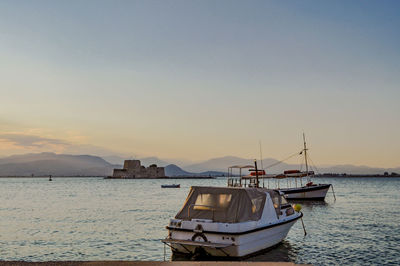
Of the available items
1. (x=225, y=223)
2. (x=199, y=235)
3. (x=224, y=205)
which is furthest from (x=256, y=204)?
(x=199, y=235)

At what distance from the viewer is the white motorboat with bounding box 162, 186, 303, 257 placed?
50.1 feet

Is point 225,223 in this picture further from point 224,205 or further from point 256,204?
point 256,204

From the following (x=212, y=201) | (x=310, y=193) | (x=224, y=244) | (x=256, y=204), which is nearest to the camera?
(x=224, y=244)

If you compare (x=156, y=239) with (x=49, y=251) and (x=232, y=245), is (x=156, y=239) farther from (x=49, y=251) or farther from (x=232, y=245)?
(x=232, y=245)

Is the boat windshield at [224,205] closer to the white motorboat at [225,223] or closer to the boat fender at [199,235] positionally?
the white motorboat at [225,223]

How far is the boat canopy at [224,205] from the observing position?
16.2m

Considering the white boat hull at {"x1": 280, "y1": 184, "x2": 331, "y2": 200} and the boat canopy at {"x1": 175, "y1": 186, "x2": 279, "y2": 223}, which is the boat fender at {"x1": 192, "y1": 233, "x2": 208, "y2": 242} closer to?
the boat canopy at {"x1": 175, "y1": 186, "x2": 279, "y2": 223}

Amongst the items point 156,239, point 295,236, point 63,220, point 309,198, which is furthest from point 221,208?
point 309,198

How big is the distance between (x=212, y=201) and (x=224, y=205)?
0.66 meters

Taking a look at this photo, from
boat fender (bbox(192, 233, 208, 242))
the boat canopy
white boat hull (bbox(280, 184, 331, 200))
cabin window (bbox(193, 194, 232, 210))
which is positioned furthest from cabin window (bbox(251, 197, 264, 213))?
white boat hull (bbox(280, 184, 331, 200))

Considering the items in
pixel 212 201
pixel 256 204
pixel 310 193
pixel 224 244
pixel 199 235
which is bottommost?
pixel 224 244

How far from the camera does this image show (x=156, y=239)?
23.7m

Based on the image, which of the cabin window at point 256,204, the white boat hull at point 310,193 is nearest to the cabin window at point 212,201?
the cabin window at point 256,204

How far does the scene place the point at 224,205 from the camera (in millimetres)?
16625
